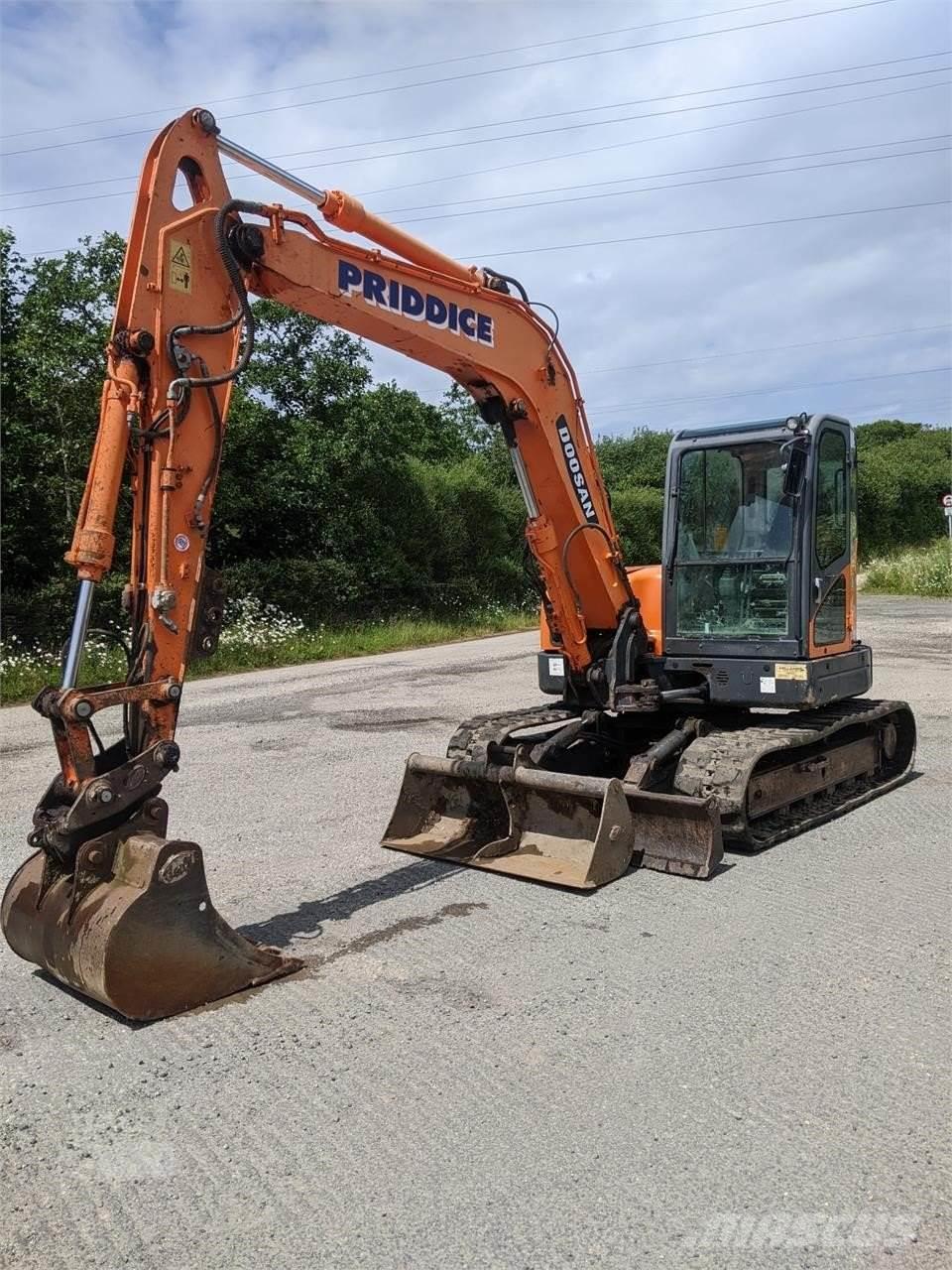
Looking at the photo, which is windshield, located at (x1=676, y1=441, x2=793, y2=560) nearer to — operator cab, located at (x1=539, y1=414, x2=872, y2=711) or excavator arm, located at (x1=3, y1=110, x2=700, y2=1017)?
operator cab, located at (x1=539, y1=414, x2=872, y2=711)

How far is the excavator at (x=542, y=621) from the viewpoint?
4152 millimetres

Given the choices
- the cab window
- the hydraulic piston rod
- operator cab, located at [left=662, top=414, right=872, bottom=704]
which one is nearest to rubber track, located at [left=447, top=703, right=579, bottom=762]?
operator cab, located at [left=662, top=414, right=872, bottom=704]

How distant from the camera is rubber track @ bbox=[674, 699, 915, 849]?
6020 millimetres

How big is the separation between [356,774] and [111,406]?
14.9 feet

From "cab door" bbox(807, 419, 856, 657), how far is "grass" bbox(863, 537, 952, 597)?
21395mm

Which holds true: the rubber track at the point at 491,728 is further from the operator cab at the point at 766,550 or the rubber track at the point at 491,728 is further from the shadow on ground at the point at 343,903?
the operator cab at the point at 766,550

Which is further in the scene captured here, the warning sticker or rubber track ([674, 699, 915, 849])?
rubber track ([674, 699, 915, 849])

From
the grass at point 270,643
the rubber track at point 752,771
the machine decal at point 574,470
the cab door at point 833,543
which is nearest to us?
the rubber track at point 752,771

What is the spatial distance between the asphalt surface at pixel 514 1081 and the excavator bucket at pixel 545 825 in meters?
0.17

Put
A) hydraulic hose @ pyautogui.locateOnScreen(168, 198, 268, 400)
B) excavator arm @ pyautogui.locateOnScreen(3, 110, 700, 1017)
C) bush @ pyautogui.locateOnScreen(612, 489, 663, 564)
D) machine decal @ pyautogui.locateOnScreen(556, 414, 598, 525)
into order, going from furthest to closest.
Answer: bush @ pyautogui.locateOnScreen(612, 489, 663, 564)
machine decal @ pyautogui.locateOnScreen(556, 414, 598, 525)
hydraulic hose @ pyautogui.locateOnScreen(168, 198, 268, 400)
excavator arm @ pyautogui.locateOnScreen(3, 110, 700, 1017)

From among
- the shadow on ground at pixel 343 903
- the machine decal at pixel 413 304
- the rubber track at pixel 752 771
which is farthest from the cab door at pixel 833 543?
the shadow on ground at pixel 343 903

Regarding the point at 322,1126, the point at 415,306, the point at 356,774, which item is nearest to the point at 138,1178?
the point at 322,1126

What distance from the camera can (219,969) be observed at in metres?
4.21

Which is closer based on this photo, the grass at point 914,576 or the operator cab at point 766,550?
the operator cab at point 766,550
